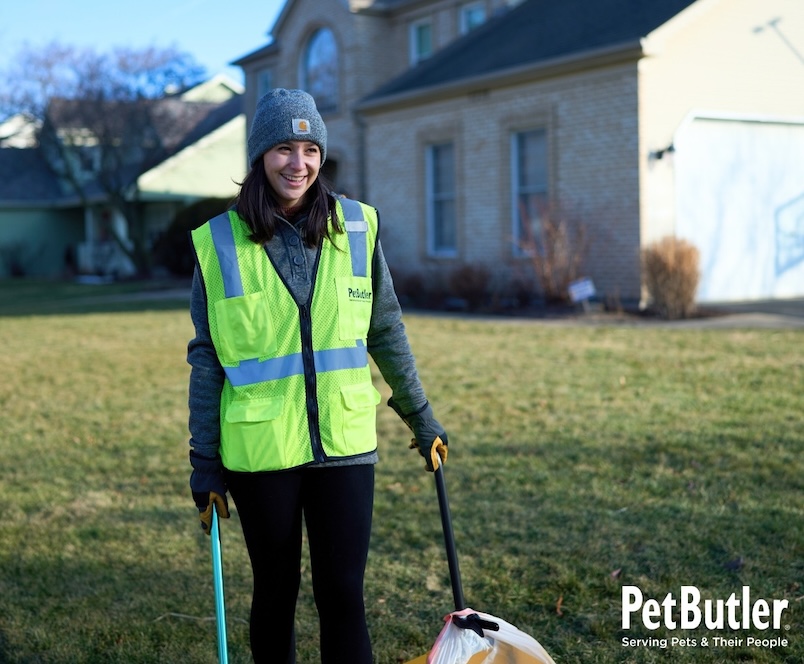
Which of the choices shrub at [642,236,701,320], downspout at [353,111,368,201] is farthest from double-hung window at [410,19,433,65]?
shrub at [642,236,701,320]

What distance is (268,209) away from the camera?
285 centimetres

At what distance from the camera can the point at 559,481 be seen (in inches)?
226

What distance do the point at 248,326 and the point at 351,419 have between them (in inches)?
15.9

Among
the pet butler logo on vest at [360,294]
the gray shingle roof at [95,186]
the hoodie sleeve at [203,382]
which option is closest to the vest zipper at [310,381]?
the pet butler logo on vest at [360,294]

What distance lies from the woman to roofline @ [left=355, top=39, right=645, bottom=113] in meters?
12.1

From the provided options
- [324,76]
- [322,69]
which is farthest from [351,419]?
[322,69]

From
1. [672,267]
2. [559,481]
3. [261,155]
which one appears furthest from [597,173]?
[261,155]

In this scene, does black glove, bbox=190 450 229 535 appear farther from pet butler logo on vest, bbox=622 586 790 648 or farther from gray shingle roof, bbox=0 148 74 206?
gray shingle roof, bbox=0 148 74 206

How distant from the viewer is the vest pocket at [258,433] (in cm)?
276

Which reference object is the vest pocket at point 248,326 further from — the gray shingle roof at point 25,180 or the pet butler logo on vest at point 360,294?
the gray shingle roof at point 25,180

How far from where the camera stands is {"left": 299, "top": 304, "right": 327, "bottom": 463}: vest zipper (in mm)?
2801

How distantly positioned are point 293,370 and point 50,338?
11931 mm

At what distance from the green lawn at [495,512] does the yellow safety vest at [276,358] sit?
1.29 meters

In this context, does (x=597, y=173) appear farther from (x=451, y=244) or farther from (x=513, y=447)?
(x=513, y=447)
